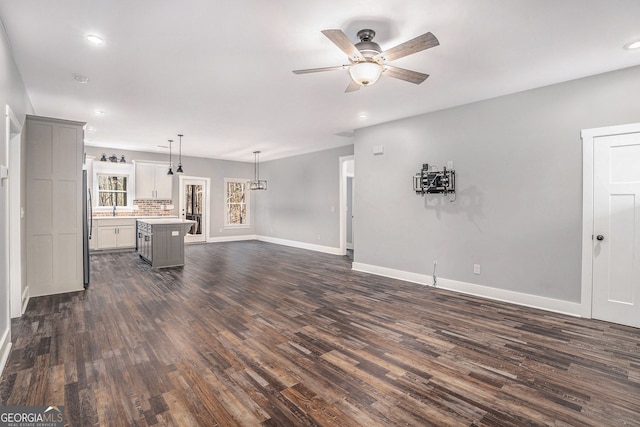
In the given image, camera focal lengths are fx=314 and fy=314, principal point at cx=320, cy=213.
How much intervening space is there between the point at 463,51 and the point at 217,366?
3.59 metres

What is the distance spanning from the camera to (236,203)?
1105 centimetres

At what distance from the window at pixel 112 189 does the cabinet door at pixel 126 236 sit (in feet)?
2.82

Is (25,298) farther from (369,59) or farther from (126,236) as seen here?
(369,59)

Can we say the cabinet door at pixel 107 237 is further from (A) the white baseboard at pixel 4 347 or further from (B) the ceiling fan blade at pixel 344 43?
(B) the ceiling fan blade at pixel 344 43

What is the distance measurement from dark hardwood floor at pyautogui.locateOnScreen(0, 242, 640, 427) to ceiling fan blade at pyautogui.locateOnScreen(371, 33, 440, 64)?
2.49 metres

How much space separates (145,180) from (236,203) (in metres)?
3.00

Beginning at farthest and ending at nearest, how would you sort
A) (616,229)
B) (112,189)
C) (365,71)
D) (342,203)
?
1. (112,189)
2. (342,203)
3. (616,229)
4. (365,71)

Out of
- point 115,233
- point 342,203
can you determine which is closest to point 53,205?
point 115,233

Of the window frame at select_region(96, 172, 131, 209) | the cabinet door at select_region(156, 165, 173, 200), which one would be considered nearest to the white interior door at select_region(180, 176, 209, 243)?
the cabinet door at select_region(156, 165, 173, 200)

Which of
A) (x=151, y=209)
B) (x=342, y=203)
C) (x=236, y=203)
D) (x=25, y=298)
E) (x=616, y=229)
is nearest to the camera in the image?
(x=616, y=229)

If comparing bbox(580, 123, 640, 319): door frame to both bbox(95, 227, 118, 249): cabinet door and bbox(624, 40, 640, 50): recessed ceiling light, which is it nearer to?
bbox(624, 40, 640, 50): recessed ceiling light

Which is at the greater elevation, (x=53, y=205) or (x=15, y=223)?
(x=53, y=205)

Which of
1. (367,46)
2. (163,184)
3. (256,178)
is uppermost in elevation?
(367,46)

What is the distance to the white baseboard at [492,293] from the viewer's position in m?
3.78
